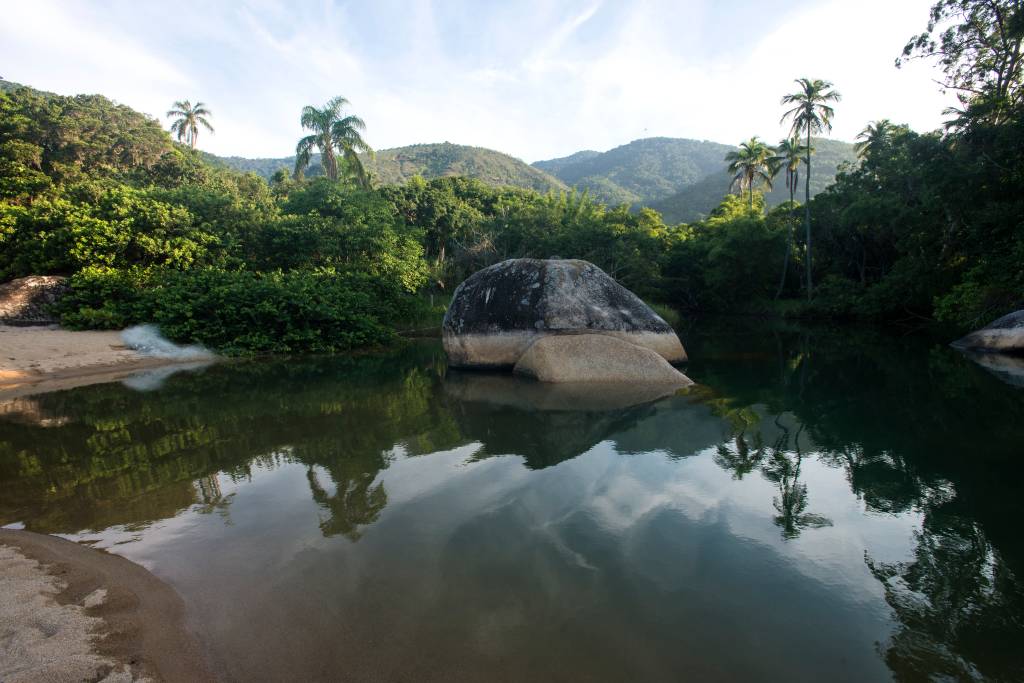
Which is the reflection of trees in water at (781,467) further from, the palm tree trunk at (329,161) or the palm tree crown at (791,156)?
the palm tree crown at (791,156)

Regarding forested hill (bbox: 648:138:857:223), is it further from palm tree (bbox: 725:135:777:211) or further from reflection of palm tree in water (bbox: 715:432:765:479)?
reflection of palm tree in water (bbox: 715:432:765:479)

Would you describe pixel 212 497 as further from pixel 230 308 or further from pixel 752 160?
pixel 752 160

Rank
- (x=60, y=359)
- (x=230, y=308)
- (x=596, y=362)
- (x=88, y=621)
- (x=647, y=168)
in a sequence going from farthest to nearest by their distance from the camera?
(x=647, y=168)
(x=230, y=308)
(x=60, y=359)
(x=596, y=362)
(x=88, y=621)

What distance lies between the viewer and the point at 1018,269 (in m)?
12.5

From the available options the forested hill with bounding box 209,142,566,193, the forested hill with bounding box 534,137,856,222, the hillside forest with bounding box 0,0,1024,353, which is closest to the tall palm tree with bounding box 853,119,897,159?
the hillside forest with bounding box 0,0,1024,353

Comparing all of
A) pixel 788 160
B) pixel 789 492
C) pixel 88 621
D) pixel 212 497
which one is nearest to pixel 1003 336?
pixel 789 492

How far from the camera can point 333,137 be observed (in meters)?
31.3

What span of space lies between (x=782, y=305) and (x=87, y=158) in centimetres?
3953

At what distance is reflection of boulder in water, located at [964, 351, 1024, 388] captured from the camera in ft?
33.7

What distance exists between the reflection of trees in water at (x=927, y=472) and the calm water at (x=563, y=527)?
3cm

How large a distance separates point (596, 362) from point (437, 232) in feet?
79.0

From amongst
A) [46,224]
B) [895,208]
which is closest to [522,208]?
[895,208]

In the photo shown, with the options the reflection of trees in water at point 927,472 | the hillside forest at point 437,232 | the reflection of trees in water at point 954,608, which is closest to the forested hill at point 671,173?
the hillside forest at point 437,232

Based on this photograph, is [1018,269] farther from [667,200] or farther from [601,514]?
[667,200]
